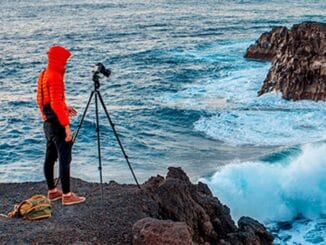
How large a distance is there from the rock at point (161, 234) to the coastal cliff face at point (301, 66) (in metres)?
19.9

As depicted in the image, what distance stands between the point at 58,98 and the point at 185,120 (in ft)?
51.0

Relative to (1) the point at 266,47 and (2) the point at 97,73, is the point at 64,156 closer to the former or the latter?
(2) the point at 97,73

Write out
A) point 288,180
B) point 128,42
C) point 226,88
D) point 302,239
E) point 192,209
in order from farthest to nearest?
point 128,42 < point 226,88 < point 288,180 < point 302,239 < point 192,209

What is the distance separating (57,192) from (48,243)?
2241mm

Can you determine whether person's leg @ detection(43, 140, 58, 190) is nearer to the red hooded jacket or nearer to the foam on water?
the red hooded jacket

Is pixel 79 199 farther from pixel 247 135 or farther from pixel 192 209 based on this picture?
pixel 247 135

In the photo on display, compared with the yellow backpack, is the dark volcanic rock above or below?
below

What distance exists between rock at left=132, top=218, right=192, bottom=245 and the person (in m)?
1.98

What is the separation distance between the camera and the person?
364 inches

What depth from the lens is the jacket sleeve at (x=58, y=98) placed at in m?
9.23

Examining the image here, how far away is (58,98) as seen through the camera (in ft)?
30.4

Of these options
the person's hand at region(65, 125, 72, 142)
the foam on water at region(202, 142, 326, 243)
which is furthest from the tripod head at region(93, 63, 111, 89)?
the foam on water at region(202, 142, 326, 243)

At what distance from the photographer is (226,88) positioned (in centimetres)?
3062

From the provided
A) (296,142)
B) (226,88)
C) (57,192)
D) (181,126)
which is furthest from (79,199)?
(226,88)
